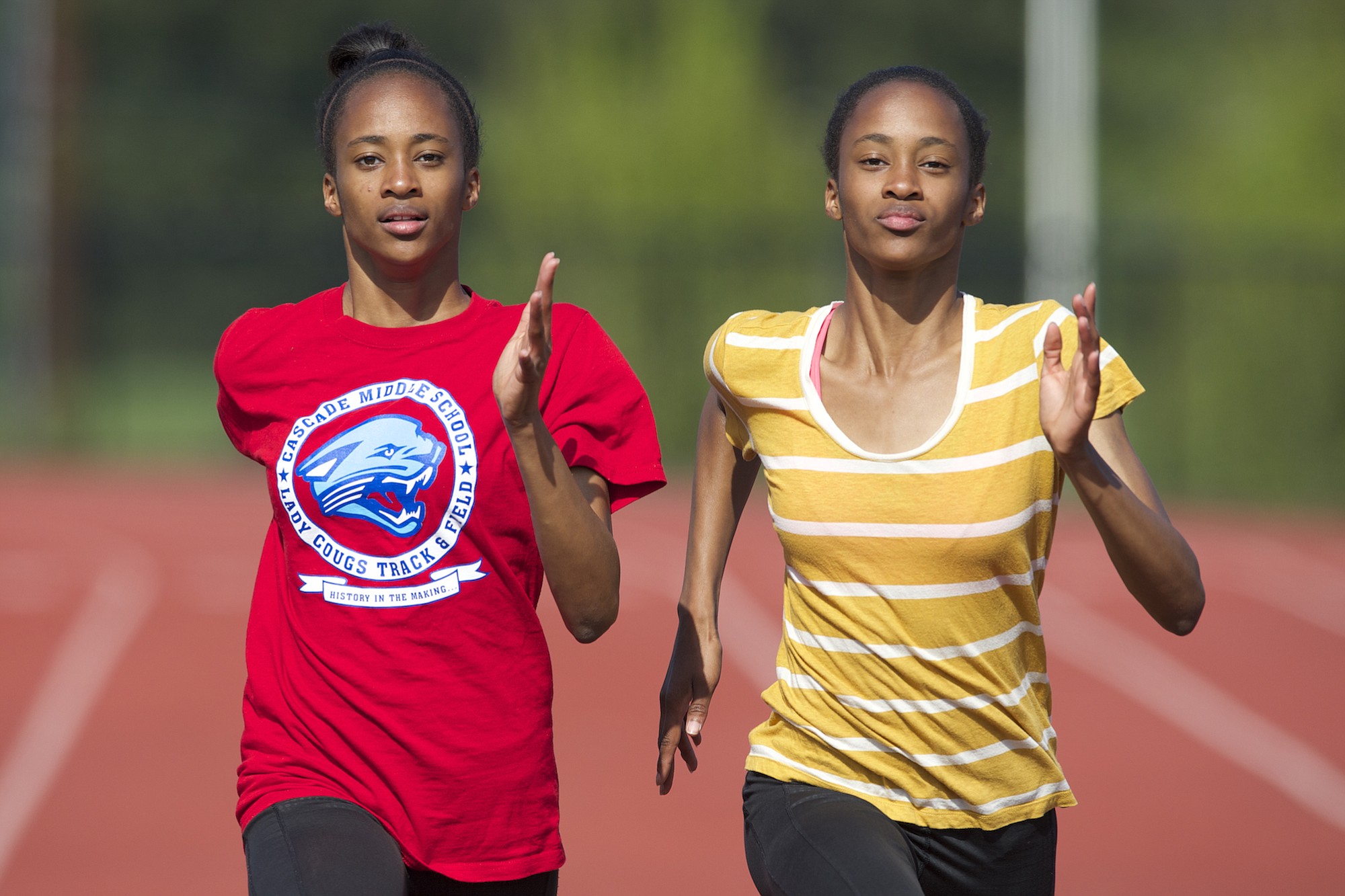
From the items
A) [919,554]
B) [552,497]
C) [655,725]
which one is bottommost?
[655,725]

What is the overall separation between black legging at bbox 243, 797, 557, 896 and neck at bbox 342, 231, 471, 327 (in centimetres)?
92

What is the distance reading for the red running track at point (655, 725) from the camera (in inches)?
277

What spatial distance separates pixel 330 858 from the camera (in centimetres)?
287

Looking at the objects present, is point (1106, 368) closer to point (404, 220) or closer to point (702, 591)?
point (702, 591)

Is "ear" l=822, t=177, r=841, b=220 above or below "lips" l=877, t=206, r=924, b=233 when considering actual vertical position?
above

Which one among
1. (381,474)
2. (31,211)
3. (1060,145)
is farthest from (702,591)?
(31,211)

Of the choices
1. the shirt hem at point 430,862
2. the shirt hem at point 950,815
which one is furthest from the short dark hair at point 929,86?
the shirt hem at point 430,862

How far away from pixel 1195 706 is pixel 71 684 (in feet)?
21.4

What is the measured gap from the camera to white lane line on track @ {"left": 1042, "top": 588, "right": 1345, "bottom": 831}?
8172 millimetres

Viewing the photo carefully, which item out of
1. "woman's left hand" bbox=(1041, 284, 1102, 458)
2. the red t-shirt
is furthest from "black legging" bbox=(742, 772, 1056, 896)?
"woman's left hand" bbox=(1041, 284, 1102, 458)

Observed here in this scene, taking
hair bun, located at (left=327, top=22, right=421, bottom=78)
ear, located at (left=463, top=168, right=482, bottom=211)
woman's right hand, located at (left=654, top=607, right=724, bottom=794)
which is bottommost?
woman's right hand, located at (left=654, top=607, right=724, bottom=794)

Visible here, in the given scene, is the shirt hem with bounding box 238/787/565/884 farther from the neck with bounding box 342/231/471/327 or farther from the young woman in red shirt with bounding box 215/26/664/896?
the neck with bounding box 342/231/471/327

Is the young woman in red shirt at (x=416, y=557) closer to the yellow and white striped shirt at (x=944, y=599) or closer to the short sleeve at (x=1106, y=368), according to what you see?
the yellow and white striped shirt at (x=944, y=599)

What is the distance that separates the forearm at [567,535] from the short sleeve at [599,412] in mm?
114
